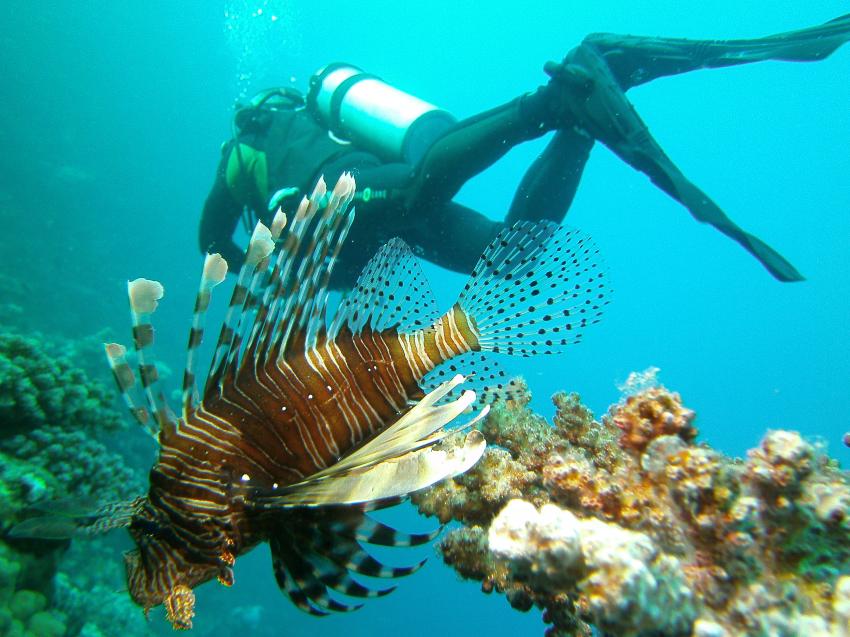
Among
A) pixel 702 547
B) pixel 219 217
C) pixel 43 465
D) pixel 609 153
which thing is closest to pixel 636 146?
pixel 702 547

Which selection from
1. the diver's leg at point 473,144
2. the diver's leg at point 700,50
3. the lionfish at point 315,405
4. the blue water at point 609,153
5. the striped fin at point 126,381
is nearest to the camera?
the lionfish at point 315,405

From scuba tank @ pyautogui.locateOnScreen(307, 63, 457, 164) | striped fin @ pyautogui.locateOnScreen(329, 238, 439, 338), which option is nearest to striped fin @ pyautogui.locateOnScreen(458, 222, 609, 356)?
striped fin @ pyautogui.locateOnScreen(329, 238, 439, 338)

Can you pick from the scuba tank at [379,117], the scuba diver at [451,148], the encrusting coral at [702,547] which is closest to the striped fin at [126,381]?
Answer: the encrusting coral at [702,547]

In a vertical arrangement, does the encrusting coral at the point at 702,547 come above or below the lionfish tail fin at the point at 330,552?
above

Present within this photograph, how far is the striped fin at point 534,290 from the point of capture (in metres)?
2.34

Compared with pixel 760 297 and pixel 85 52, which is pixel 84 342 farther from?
pixel 760 297

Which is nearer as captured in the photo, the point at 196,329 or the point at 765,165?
the point at 196,329

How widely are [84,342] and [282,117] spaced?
9846 millimetres

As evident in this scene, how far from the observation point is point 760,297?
2847 inches

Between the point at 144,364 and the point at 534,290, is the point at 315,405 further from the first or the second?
the point at 534,290

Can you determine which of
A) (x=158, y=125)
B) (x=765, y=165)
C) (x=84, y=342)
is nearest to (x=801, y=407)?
(x=765, y=165)

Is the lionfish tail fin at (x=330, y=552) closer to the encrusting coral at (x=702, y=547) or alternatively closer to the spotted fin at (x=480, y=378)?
the encrusting coral at (x=702, y=547)

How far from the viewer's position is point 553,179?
545cm

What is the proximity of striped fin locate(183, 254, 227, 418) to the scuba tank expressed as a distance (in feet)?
14.9
